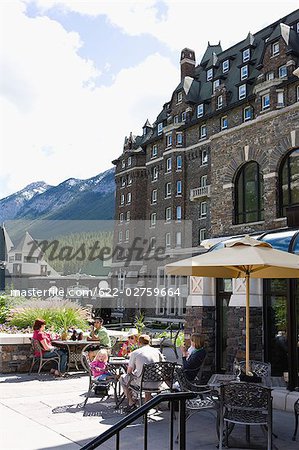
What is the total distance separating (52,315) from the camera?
15.0 m

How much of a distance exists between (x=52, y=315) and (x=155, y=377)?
306 inches

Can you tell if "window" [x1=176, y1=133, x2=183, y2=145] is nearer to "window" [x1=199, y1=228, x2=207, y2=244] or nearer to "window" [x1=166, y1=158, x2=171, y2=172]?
"window" [x1=166, y1=158, x2=171, y2=172]

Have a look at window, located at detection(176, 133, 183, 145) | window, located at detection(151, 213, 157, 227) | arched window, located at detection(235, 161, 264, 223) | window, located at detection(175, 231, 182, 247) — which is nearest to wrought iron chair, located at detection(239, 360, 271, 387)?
arched window, located at detection(235, 161, 264, 223)

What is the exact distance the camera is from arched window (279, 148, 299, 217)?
1323 cm

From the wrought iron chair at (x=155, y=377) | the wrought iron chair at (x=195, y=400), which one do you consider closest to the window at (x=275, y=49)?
the wrought iron chair at (x=155, y=377)

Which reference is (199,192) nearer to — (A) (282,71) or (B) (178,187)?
(B) (178,187)

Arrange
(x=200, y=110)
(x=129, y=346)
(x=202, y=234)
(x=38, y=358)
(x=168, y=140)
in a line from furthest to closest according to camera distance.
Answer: (x=168, y=140)
(x=200, y=110)
(x=202, y=234)
(x=38, y=358)
(x=129, y=346)

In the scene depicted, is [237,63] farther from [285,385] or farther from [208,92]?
[285,385]

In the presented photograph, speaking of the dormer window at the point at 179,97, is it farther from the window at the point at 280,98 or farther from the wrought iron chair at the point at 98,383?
the wrought iron chair at the point at 98,383

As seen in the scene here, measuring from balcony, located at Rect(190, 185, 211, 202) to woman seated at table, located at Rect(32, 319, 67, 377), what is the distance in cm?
2695

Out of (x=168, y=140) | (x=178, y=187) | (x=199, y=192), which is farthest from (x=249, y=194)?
(x=168, y=140)

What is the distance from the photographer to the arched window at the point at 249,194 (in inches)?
557

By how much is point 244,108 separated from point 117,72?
25747 mm

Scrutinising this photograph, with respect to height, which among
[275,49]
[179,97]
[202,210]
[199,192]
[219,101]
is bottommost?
[202,210]
